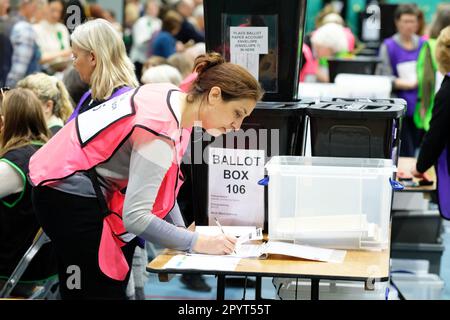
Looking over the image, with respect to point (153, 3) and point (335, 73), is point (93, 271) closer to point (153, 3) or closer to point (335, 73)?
point (335, 73)

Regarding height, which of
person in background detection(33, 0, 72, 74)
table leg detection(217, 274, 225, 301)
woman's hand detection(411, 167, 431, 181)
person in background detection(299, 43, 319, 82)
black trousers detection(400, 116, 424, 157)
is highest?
person in background detection(33, 0, 72, 74)

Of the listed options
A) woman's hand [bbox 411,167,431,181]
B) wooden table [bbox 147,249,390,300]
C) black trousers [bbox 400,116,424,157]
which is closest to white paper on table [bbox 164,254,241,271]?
wooden table [bbox 147,249,390,300]

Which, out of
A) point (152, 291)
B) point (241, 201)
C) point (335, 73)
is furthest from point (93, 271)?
point (335, 73)

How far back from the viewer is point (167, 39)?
8734 millimetres

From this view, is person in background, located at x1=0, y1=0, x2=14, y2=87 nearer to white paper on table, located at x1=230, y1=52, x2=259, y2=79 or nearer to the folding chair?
the folding chair

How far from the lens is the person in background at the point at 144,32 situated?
9.92 m

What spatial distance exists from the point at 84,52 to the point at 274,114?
97 cm

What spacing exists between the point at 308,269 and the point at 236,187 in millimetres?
611

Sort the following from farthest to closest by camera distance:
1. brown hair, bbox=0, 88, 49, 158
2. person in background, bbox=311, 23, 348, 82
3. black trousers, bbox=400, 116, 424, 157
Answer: person in background, bbox=311, 23, 348, 82
black trousers, bbox=400, 116, 424, 157
brown hair, bbox=0, 88, 49, 158

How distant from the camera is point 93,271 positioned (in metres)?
2.86

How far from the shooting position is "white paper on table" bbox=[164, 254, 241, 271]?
246cm

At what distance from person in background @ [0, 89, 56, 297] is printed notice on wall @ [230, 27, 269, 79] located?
35.9 inches

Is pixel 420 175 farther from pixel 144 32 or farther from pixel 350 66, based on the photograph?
pixel 144 32

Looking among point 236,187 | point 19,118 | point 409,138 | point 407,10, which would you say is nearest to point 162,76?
point 19,118
